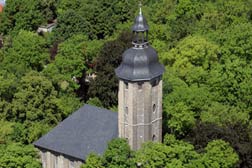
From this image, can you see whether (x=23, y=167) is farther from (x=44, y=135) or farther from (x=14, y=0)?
(x=14, y=0)

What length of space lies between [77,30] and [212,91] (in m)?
28.4

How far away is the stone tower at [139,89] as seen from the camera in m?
54.5

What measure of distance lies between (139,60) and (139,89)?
257 cm

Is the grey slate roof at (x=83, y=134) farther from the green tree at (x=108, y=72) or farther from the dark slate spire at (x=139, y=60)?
the green tree at (x=108, y=72)

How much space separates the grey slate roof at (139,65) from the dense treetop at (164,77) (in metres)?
6.06

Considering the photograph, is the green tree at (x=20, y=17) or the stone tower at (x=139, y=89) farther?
the green tree at (x=20, y=17)

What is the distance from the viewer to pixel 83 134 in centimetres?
5988

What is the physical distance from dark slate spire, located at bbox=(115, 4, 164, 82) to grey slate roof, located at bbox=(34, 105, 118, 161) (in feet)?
22.0

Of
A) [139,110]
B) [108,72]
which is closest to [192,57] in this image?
[108,72]

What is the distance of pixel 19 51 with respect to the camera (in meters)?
82.8

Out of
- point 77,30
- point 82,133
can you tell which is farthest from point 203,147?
point 77,30

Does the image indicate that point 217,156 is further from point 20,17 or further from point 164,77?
point 20,17

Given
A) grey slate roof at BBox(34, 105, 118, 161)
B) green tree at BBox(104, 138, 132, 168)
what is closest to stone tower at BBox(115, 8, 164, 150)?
green tree at BBox(104, 138, 132, 168)

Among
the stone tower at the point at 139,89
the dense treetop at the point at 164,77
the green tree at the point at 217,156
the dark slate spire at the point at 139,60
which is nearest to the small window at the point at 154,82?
the stone tower at the point at 139,89
